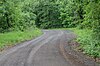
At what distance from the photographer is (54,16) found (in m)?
67.1

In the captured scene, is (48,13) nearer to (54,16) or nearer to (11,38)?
(54,16)

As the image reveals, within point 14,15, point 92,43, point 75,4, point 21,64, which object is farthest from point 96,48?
point 14,15

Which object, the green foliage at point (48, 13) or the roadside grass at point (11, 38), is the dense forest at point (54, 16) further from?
the roadside grass at point (11, 38)

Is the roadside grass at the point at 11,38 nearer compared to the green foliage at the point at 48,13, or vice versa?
the roadside grass at the point at 11,38

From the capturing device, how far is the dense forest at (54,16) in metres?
16.3

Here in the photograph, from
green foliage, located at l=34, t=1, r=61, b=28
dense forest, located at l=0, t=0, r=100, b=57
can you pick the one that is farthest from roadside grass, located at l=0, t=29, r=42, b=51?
green foliage, located at l=34, t=1, r=61, b=28

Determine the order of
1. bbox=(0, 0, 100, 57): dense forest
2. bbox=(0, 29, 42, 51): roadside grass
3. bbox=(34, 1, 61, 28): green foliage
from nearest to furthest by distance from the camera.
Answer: bbox=(0, 0, 100, 57): dense forest
bbox=(0, 29, 42, 51): roadside grass
bbox=(34, 1, 61, 28): green foliage

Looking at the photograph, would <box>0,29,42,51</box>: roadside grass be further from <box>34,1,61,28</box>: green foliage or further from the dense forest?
<box>34,1,61,28</box>: green foliage

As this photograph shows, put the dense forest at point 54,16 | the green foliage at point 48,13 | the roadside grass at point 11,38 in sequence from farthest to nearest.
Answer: the green foliage at point 48,13 → the roadside grass at point 11,38 → the dense forest at point 54,16

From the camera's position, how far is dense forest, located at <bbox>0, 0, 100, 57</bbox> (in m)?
16.3

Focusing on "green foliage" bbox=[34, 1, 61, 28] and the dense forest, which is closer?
the dense forest

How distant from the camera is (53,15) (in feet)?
220

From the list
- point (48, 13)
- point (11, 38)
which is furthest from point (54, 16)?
point (11, 38)

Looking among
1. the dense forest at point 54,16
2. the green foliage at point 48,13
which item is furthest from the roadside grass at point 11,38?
the green foliage at point 48,13
